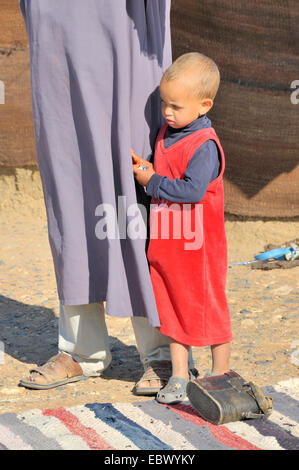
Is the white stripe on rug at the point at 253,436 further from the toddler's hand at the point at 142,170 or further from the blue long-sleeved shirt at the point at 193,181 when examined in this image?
the toddler's hand at the point at 142,170

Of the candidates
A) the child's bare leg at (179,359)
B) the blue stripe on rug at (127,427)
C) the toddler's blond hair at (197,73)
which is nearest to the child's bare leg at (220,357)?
the child's bare leg at (179,359)

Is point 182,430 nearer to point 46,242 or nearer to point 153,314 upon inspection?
point 153,314

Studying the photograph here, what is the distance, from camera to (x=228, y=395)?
110 inches

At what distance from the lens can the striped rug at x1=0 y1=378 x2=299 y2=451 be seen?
8.55 feet

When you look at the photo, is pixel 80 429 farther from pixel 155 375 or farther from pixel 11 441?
pixel 155 375

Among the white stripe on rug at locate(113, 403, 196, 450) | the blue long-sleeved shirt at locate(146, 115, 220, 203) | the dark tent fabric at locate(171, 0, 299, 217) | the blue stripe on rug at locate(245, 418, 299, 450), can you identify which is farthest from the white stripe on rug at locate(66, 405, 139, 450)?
the dark tent fabric at locate(171, 0, 299, 217)

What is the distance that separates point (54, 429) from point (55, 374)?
528 mm

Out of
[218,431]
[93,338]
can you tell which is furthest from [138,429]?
[93,338]

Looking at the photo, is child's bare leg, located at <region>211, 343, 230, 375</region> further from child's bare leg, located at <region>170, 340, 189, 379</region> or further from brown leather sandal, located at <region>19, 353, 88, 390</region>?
brown leather sandal, located at <region>19, 353, 88, 390</region>

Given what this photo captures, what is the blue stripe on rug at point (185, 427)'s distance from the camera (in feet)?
8.59

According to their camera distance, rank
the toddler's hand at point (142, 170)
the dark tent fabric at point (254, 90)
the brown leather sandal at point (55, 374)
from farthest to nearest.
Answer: the dark tent fabric at point (254, 90) → the brown leather sandal at point (55, 374) → the toddler's hand at point (142, 170)

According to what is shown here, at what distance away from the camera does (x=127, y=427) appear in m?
2.74

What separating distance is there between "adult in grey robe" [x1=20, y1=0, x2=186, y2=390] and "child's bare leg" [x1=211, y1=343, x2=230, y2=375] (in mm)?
240
